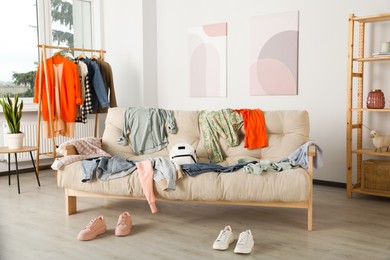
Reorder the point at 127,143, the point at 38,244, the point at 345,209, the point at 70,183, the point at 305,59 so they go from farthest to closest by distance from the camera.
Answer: the point at 305,59, the point at 127,143, the point at 345,209, the point at 70,183, the point at 38,244

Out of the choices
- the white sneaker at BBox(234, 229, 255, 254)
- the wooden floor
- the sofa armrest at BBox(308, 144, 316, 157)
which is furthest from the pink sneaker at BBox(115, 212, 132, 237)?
the sofa armrest at BBox(308, 144, 316, 157)

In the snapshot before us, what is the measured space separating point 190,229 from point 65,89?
2.68m

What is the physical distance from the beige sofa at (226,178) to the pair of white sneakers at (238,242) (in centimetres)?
32

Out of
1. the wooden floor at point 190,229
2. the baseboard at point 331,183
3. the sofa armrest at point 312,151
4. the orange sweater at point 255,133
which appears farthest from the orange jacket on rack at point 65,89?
the sofa armrest at point 312,151

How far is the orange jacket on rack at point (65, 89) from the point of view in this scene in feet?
16.2

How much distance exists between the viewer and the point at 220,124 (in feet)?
12.0

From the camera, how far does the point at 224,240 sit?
268 cm

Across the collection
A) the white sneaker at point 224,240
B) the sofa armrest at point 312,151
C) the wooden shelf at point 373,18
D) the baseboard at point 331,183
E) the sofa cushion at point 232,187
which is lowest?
the white sneaker at point 224,240

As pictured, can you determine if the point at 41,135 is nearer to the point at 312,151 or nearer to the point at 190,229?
the point at 190,229

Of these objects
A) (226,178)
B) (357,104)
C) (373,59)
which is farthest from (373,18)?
(226,178)

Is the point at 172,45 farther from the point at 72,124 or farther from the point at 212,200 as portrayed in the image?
the point at 212,200

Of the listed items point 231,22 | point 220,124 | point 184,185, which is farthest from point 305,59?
point 184,185

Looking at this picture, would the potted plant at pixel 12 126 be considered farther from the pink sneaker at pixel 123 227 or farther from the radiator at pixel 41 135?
the pink sneaker at pixel 123 227

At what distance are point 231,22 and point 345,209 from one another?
8.37 feet
